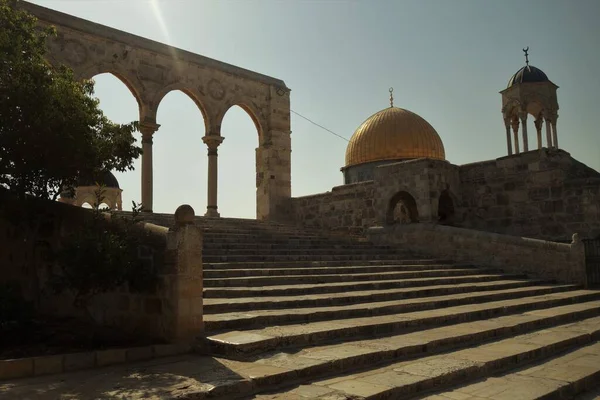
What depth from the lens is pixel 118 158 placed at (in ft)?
23.6

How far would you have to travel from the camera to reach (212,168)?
56.9 ft

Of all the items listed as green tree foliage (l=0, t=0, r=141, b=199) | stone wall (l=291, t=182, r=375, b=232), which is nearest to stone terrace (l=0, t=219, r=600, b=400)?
green tree foliage (l=0, t=0, r=141, b=199)

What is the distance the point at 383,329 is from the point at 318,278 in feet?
8.34

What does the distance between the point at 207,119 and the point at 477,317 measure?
40.7ft

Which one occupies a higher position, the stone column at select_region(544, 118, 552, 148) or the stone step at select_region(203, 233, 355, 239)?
the stone column at select_region(544, 118, 552, 148)

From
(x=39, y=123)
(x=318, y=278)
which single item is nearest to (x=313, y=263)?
(x=318, y=278)

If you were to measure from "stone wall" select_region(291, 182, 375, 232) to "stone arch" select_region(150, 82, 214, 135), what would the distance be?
4.14 metres

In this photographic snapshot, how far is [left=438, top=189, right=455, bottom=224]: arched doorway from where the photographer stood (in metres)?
14.4

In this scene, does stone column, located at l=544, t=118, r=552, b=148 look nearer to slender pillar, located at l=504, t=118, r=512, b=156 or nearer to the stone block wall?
slender pillar, located at l=504, t=118, r=512, b=156

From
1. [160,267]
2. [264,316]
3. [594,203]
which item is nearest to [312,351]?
[264,316]

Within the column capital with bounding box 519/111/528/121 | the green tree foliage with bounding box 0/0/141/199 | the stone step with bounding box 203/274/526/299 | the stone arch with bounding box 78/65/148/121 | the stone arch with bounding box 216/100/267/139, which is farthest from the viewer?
the stone arch with bounding box 216/100/267/139

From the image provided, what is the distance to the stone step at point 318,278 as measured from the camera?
7629 millimetres

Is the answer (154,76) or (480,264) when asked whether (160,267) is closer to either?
(480,264)

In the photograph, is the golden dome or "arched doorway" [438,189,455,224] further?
the golden dome
